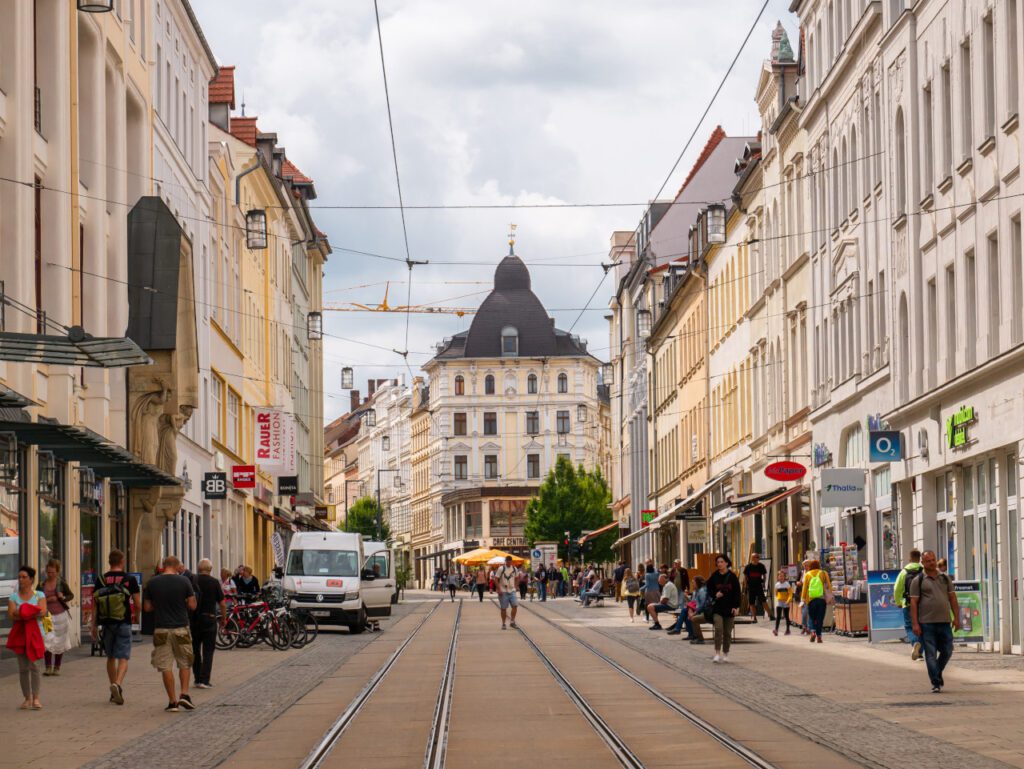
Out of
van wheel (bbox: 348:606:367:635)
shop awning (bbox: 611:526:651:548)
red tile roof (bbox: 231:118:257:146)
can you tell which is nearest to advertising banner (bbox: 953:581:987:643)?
van wheel (bbox: 348:606:367:635)

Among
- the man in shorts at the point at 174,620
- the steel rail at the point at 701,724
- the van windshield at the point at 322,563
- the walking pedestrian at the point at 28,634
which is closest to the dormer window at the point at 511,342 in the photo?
the van windshield at the point at 322,563

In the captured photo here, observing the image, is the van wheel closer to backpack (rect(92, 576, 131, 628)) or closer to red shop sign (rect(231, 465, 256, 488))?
red shop sign (rect(231, 465, 256, 488))

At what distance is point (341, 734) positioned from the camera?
649 inches

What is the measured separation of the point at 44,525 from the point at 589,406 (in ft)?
398

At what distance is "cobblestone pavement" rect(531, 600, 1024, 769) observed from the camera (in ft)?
48.0

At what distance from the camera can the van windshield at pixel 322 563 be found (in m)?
42.5

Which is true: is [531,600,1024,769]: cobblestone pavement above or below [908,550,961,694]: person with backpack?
below

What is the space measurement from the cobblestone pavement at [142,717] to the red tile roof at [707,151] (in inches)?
2161

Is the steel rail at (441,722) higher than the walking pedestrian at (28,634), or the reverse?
the walking pedestrian at (28,634)

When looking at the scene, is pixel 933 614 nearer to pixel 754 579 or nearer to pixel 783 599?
pixel 783 599

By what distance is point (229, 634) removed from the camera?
110 feet

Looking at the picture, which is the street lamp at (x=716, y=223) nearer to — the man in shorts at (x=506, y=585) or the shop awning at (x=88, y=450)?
the man in shorts at (x=506, y=585)

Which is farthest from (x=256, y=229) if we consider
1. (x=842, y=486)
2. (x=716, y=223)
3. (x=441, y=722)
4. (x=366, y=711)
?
(x=441, y=722)

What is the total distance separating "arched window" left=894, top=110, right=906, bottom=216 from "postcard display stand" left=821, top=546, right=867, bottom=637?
A: 6685 mm
